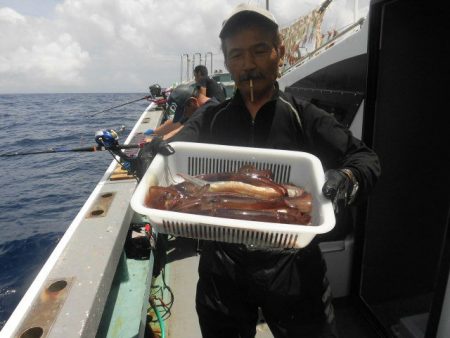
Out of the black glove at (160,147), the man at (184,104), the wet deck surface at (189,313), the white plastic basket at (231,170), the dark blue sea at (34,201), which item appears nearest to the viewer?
the white plastic basket at (231,170)

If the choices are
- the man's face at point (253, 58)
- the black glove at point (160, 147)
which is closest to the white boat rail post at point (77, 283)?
the black glove at point (160, 147)

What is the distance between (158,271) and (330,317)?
2701 mm

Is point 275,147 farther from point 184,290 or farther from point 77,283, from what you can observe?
point 184,290

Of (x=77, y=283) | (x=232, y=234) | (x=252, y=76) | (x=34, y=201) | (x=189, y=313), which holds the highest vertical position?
(x=252, y=76)

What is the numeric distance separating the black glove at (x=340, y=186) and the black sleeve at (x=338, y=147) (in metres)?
0.06

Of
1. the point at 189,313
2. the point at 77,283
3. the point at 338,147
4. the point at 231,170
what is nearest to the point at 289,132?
the point at 338,147

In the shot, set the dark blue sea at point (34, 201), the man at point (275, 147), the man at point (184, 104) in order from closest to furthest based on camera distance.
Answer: the man at point (275, 147), the man at point (184, 104), the dark blue sea at point (34, 201)

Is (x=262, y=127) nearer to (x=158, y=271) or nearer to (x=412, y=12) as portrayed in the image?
(x=412, y=12)

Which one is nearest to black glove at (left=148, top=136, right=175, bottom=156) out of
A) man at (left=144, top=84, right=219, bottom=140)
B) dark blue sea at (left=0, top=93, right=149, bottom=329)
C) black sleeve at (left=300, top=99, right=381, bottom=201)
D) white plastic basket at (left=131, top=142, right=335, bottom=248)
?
white plastic basket at (left=131, top=142, right=335, bottom=248)

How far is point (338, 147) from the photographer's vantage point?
1.86 m

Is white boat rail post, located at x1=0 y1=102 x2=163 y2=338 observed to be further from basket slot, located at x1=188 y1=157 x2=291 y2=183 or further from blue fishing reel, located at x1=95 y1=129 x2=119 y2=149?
basket slot, located at x1=188 y1=157 x2=291 y2=183

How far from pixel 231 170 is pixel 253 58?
0.76 meters

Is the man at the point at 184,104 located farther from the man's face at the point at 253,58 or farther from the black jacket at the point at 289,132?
the man's face at the point at 253,58

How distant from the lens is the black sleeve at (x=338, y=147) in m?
1.75
